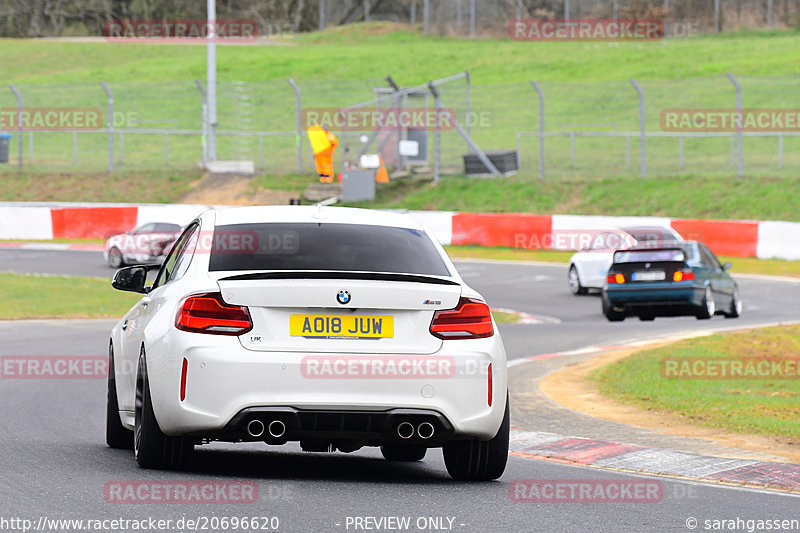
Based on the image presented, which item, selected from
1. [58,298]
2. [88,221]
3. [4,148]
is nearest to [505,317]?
[58,298]

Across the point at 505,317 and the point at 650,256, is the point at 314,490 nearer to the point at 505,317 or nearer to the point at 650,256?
the point at 650,256

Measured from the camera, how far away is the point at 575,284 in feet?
81.1

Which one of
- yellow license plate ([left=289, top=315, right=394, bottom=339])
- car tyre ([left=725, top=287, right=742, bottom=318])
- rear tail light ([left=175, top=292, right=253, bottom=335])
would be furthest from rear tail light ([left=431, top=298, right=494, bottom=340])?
car tyre ([left=725, top=287, right=742, bottom=318])

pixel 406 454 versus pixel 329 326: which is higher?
pixel 329 326

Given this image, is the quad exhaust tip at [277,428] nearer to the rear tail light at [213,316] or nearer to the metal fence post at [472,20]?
the rear tail light at [213,316]

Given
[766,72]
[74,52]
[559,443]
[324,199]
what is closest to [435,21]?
[74,52]

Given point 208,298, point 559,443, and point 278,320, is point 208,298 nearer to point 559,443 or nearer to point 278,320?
point 278,320

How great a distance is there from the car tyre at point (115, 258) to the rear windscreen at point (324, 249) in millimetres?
22056

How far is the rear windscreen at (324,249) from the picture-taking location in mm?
7707

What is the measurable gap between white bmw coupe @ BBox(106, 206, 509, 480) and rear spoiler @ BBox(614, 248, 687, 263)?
41.3ft

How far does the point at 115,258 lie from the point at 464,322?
2315cm

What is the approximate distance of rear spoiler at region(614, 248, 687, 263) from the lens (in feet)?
65.4

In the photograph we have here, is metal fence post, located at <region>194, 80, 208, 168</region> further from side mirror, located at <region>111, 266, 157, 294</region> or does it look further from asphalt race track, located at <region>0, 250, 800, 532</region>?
side mirror, located at <region>111, 266, 157, 294</region>

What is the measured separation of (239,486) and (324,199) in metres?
31.8
